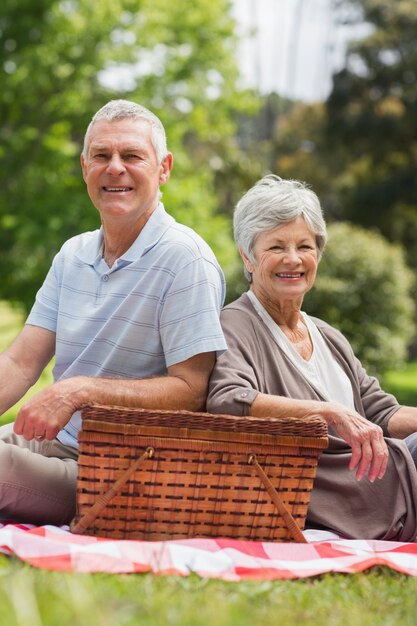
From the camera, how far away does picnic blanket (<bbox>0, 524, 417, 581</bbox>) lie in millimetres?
2926

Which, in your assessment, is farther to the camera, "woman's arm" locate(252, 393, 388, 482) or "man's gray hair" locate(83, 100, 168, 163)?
"man's gray hair" locate(83, 100, 168, 163)

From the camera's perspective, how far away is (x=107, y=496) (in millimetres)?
3279

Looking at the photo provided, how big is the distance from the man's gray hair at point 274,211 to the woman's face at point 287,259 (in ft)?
0.09

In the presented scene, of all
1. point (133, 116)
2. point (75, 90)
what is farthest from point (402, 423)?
point (75, 90)

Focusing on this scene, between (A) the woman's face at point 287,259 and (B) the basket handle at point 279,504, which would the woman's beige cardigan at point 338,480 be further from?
(B) the basket handle at point 279,504

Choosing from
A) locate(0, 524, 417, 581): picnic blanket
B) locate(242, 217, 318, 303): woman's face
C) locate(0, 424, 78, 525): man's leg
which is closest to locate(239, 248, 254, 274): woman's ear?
locate(242, 217, 318, 303): woman's face

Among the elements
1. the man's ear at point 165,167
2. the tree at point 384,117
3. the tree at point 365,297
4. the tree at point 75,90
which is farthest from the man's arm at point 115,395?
the tree at point 384,117

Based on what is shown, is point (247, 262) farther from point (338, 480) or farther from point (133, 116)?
point (338, 480)

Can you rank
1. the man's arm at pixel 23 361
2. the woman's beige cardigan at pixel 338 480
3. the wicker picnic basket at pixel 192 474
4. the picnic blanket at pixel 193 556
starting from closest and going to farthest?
the picnic blanket at pixel 193 556, the wicker picnic basket at pixel 192 474, the woman's beige cardigan at pixel 338 480, the man's arm at pixel 23 361

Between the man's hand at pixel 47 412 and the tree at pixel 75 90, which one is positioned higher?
the tree at pixel 75 90

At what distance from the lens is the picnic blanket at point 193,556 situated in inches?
115

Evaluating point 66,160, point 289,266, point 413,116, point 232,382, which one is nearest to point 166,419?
point 232,382

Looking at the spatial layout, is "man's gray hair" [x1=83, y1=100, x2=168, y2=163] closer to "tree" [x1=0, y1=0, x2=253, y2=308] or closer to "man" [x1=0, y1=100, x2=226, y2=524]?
"man" [x1=0, y1=100, x2=226, y2=524]

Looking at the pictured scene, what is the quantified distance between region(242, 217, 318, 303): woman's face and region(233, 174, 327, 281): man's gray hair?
28 millimetres
